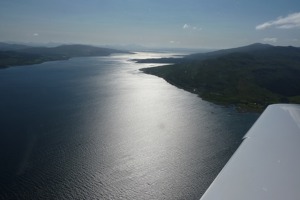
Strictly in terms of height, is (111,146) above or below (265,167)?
below

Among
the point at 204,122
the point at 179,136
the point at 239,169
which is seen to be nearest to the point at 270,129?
the point at 239,169

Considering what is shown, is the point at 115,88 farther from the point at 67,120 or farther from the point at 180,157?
the point at 180,157

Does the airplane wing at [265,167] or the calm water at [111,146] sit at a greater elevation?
the airplane wing at [265,167]

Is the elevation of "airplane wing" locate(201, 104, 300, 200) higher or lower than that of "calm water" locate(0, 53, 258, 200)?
higher

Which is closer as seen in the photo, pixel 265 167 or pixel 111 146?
pixel 265 167

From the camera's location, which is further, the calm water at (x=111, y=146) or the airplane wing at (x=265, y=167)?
the calm water at (x=111, y=146)
